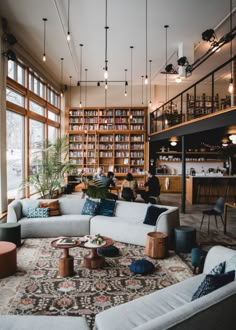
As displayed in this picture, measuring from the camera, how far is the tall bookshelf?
13.6m

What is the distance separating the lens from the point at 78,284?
404 centimetres

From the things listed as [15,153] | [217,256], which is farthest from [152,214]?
[15,153]

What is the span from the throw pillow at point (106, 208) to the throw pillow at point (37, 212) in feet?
3.98

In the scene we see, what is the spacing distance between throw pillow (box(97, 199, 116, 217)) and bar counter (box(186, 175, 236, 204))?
4977 millimetres

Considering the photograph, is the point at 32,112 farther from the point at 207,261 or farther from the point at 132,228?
the point at 207,261

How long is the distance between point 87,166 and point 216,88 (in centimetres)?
738

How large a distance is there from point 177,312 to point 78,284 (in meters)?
2.38

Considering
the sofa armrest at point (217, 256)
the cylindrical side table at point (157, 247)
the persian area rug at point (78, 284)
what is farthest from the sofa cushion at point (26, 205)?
the sofa armrest at point (217, 256)

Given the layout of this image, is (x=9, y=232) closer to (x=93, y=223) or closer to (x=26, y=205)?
(x=26, y=205)

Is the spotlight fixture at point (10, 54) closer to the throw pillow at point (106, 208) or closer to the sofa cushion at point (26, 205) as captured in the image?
the sofa cushion at point (26, 205)

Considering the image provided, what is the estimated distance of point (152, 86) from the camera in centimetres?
1388

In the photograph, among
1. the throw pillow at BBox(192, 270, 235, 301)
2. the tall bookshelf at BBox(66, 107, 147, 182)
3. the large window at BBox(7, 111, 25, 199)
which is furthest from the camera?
the tall bookshelf at BBox(66, 107, 147, 182)

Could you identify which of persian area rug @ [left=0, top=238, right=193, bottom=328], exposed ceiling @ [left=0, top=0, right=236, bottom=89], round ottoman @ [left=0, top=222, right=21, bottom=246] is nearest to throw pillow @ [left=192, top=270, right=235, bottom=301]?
persian area rug @ [left=0, top=238, right=193, bottom=328]

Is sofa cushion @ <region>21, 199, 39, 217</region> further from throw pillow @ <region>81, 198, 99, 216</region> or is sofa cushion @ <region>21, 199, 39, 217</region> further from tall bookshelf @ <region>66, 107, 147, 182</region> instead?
tall bookshelf @ <region>66, 107, 147, 182</region>
